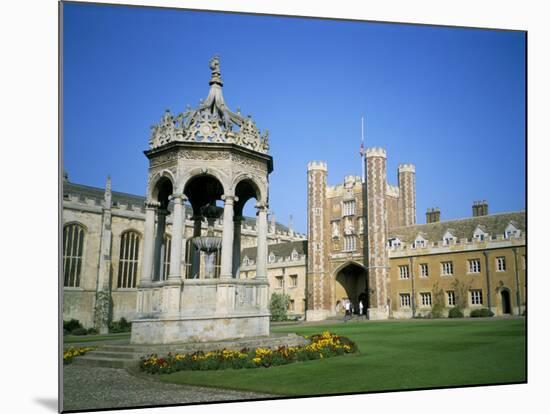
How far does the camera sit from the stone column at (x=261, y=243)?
11.7 metres

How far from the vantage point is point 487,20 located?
11.9 meters

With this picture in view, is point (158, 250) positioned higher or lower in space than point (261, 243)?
lower

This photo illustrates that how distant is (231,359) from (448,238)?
21.5 m

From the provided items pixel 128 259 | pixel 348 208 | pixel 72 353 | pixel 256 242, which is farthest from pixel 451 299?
pixel 348 208

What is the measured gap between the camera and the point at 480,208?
13.1m

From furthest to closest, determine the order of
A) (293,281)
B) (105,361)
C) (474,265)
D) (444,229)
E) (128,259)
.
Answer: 1. (293,281)
2. (444,229)
3. (128,259)
4. (474,265)
5. (105,361)

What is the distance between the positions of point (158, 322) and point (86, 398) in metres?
2.17

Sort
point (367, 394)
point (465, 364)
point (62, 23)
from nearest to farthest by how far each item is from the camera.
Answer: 1. point (62, 23)
2. point (367, 394)
3. point (465, 364)

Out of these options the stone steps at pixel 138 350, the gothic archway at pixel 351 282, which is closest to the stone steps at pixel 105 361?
the stone steps at pixel 138 350

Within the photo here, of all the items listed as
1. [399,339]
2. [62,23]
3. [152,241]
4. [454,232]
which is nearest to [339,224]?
[454,232]

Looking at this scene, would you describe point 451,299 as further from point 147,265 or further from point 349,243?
point 349,243

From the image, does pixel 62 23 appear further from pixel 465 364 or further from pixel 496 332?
pixel 496 332

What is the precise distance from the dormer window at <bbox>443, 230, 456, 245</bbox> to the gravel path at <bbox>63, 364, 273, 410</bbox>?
69.5ft

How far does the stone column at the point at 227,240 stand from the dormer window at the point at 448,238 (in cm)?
1942
